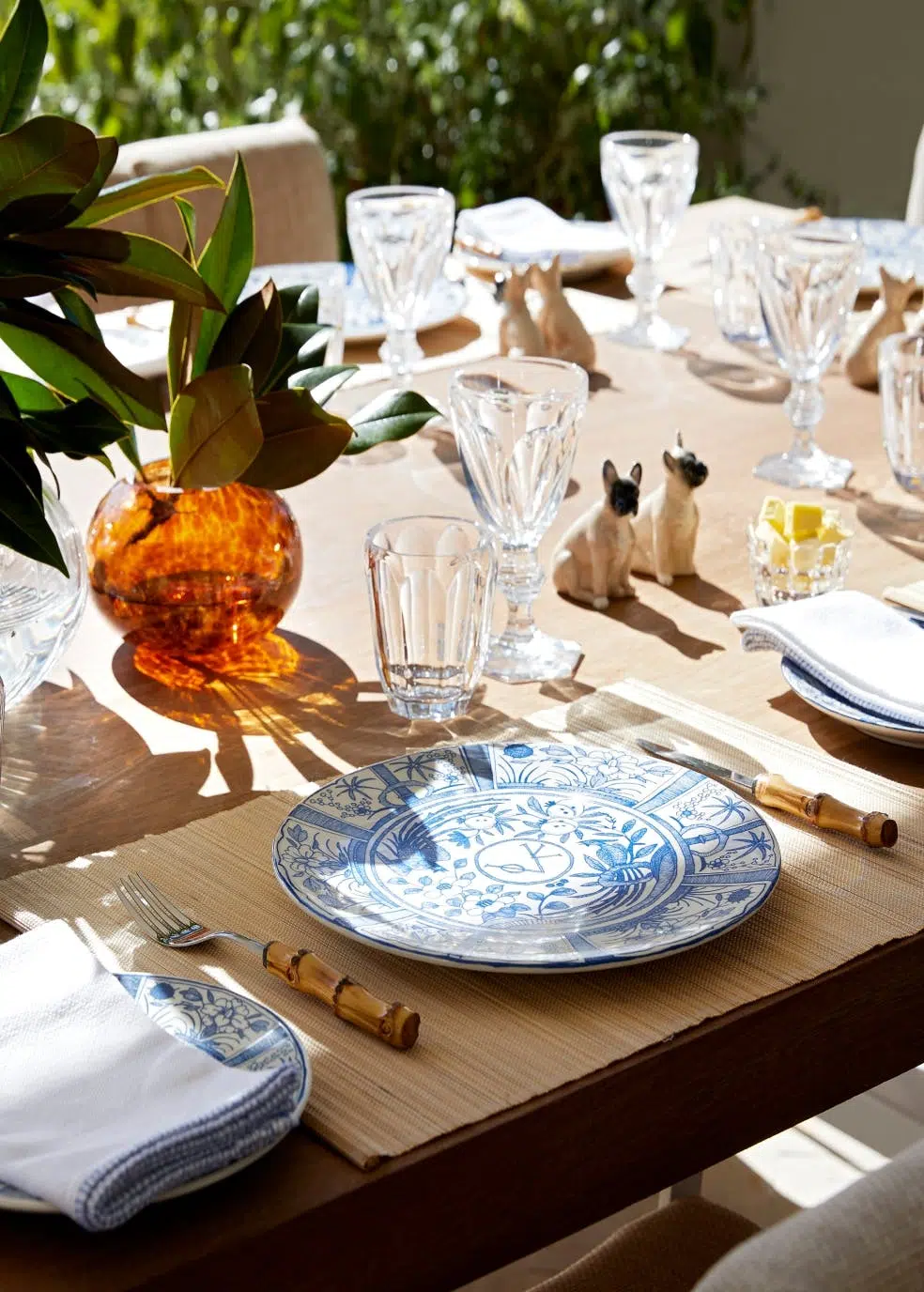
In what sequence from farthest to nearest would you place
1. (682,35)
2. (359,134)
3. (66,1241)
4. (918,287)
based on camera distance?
(682,35), (359,134), (918,287), (66,1241)

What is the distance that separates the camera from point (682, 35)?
14.4 ft

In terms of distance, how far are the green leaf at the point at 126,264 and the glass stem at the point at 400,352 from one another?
699 millimetres

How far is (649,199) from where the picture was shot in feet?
5.86

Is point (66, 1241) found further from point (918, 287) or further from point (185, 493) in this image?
point (918, 287)

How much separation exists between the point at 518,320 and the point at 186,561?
0.71 m

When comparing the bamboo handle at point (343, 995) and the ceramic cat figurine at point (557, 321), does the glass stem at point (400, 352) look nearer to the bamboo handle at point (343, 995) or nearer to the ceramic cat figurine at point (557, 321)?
the ceramic cat figurine at point (557, 321)

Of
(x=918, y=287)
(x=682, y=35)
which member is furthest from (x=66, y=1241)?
(x=682, y=35)

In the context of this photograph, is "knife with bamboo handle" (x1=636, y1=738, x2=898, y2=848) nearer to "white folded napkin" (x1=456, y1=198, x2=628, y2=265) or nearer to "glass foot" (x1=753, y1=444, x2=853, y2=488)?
"glass foot" (x1=753, y1=444, x2=853, y2=488)

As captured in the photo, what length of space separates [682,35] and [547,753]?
3.97 meters

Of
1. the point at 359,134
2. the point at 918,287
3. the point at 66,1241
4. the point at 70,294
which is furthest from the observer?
the point at 359,134

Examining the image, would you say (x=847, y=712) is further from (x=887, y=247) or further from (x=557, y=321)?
(x=887, y=247)

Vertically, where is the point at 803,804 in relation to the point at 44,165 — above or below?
below

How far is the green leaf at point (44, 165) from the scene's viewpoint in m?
0.82

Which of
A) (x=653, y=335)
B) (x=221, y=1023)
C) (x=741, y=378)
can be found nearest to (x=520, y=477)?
(x=221, y=1023)
